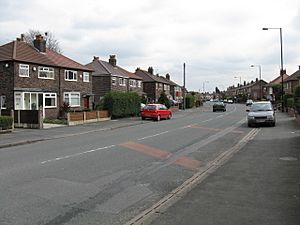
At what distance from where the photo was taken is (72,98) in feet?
135

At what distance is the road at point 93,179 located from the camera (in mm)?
6418

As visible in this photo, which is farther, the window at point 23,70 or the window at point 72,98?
the window at point 72,98

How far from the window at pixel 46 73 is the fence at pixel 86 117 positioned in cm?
642

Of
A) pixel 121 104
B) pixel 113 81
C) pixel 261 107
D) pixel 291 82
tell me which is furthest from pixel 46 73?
pixel 291 82

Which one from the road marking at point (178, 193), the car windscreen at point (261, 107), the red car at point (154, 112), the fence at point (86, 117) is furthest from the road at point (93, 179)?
the red car at point (154, 112)

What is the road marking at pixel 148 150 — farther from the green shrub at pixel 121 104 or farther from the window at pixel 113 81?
the window at pixel 113 81

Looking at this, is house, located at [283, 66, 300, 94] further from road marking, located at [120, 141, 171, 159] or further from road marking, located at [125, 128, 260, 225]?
road marking, located at [125, 128, 260, 225]

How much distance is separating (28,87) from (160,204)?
29829 millimetres

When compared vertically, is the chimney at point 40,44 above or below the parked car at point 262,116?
above

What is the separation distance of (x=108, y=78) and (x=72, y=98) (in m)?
17.3

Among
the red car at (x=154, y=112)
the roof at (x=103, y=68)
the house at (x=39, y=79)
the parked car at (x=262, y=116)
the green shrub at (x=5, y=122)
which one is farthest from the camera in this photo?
the roof at (x=103, y=68)

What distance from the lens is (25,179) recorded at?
9.09m

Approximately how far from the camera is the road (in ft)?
21.1

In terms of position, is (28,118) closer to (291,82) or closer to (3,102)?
(3,102)
